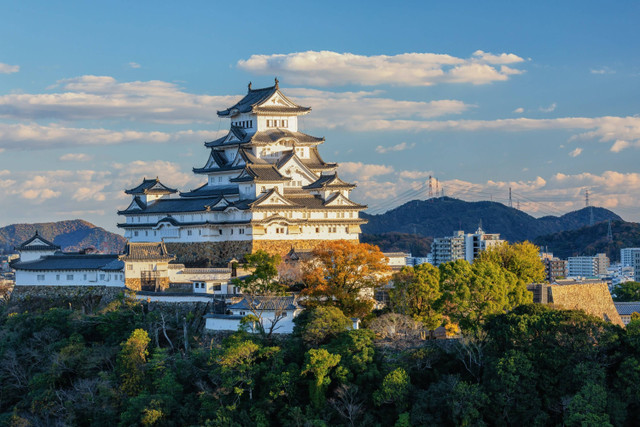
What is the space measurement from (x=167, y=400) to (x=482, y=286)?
1140 cm

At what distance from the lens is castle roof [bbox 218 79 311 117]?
47.8 meters

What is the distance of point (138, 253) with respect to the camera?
133ft

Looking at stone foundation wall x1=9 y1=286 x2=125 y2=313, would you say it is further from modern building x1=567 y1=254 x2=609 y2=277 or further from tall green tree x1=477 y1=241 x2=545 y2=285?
modern building x1=567 y1=254 x2=609 y2=277

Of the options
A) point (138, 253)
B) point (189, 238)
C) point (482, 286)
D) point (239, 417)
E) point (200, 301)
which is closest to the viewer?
point (239, 417)

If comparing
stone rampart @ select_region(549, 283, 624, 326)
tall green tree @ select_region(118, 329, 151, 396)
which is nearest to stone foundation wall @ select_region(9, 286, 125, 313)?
tall green tree @ select_region(118, 329, 151, 396)

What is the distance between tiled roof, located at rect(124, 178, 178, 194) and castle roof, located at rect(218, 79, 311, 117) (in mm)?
4883

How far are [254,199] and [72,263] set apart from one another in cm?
853

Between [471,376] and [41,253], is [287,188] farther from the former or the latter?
[471,376]

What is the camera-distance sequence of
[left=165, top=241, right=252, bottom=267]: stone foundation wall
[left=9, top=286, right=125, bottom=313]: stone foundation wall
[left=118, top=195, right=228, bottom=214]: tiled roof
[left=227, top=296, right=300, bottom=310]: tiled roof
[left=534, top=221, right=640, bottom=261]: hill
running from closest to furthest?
[left=227, top=296, right=300, bottom=310]: tiled roof, [left=9, top=286, right=125, bottom=313]: stone foundation wall, [left=165, top=241, right=252, bottom=267]: stone foundation wall, [left=118, top=195, right=228, bottom=214]: tiled roof, [left=534, top=221, right=640, bottom=261]: hill

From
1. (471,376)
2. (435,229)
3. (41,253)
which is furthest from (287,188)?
(435,229)

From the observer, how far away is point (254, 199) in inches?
1730

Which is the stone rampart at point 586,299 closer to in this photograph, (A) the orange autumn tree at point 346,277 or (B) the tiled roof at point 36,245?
(A) the orange autumn tree at point 346,277

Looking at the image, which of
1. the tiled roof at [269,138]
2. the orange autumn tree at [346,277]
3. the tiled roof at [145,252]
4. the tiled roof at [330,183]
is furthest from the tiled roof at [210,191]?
the orange autumn tree at [346,277]

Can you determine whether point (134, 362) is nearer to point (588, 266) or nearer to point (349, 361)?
point (349, 361)
